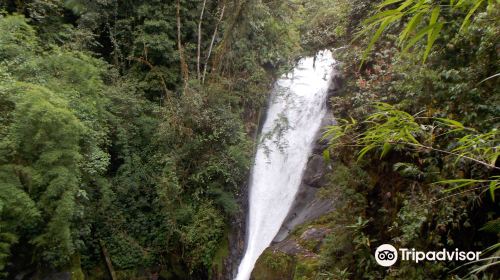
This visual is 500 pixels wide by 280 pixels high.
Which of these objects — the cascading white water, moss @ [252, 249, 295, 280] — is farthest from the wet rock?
the cascading white water

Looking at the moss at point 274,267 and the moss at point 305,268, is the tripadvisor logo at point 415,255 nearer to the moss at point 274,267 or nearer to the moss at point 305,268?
the moss at point 305,268

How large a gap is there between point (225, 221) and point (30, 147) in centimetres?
463

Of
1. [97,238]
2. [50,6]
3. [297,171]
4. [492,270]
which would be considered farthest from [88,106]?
[492,270]

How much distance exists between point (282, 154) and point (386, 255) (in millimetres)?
6223

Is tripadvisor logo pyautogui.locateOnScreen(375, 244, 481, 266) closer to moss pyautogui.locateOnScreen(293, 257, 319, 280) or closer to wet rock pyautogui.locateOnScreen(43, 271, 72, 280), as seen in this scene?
moss pyautogui.locateOnScreen(293, 257, 319, 280)

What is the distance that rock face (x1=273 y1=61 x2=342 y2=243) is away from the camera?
24.9ft

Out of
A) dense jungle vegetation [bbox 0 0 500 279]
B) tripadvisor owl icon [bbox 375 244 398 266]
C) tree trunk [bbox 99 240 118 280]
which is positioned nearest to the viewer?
dense jungle vegetation [bbox 0 0 500 279]

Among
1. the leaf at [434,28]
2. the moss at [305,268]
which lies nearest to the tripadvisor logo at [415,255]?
the moss at [305,268]

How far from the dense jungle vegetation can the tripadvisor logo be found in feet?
0.25

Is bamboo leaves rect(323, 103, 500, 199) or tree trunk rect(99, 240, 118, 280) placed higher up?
bamboo leaves rect(323, 103, 500, 199)

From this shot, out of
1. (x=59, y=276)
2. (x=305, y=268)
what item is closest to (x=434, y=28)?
(x=305, y=268)

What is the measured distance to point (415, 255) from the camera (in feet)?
11.0

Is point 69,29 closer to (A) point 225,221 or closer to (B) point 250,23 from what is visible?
(B) point 250,23

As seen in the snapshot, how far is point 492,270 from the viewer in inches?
107
